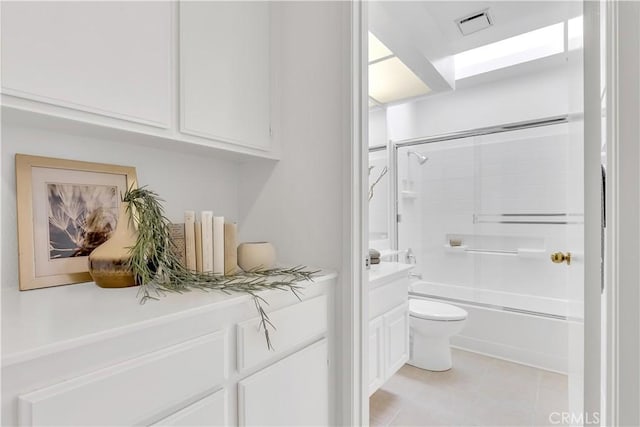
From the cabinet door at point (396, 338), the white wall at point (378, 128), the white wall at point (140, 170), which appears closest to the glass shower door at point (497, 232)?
the white wall at point (378, 128)

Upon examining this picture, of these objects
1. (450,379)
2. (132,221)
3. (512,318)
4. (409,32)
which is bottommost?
(450,379)

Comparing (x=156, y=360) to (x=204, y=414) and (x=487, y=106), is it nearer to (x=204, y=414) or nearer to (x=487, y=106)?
(x=204, y=414)

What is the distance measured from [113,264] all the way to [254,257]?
45 centimetres

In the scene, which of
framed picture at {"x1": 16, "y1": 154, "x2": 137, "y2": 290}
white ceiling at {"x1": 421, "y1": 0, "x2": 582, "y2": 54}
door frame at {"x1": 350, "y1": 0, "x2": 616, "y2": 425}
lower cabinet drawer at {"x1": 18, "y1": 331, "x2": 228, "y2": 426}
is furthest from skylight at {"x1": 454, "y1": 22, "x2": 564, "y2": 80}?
lower cabinet drawer at {"x1": 18, "y1": 331, "x2": 228, "y2": 426}

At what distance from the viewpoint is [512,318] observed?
8.35ft

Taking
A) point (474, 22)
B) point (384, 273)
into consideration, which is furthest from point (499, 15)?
point (384, 273)

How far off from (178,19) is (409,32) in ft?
4.65

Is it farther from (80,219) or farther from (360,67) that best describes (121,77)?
(360,67)

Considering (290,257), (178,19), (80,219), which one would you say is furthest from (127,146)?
(290,257)

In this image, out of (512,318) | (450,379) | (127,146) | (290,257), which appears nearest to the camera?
(127,146)

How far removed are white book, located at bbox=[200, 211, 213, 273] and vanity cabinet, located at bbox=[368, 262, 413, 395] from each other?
2.70 ft

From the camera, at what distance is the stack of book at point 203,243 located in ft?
3.55

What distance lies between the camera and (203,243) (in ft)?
3.58

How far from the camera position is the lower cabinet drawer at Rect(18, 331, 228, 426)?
1.87 ft
